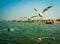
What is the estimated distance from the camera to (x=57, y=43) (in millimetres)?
17109

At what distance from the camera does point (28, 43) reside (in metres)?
16.7

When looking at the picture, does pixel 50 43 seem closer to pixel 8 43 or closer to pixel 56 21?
pixel 8 43

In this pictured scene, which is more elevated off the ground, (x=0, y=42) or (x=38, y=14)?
(x=38, y=14)

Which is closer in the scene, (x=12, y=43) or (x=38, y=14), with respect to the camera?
(x=12, y=43)

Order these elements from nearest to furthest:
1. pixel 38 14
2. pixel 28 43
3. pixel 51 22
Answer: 1. pixel 28 43
2. pixel 38 14
3. pixel 51 22

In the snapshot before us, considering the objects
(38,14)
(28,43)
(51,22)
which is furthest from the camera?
(51,22)

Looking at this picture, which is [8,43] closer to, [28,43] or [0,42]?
[0,42]

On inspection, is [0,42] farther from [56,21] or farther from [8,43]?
[56,21]

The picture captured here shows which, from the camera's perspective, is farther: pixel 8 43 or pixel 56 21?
pixel 56 21

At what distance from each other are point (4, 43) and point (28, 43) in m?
2.17

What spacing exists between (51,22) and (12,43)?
8142cm

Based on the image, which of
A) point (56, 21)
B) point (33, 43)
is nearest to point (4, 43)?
point (33, 43)

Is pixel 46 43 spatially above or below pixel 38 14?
below

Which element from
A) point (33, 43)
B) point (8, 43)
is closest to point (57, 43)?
point (33, 43)
